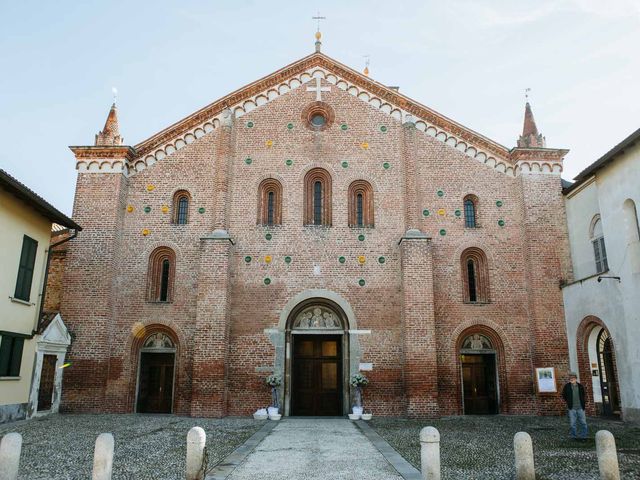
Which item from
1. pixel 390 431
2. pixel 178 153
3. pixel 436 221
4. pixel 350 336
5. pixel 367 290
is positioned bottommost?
pixel 390 431

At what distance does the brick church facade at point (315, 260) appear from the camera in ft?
56.5

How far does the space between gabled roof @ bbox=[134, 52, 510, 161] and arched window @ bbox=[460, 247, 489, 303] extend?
12.0 ft

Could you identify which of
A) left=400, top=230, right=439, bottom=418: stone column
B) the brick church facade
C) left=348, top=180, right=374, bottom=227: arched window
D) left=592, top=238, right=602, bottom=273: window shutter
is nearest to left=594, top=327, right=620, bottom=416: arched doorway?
the brick church facade

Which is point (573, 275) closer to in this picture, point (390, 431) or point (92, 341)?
point (390, 431)

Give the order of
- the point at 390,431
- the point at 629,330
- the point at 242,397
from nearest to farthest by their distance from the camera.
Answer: the point at 390,431 < the point at 629,330 < the point at 242,397

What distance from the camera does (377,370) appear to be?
17312 mm

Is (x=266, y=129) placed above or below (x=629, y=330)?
above

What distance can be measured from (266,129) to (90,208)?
6.53 meters

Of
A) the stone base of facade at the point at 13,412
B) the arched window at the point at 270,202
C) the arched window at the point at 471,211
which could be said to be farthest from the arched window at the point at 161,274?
the arched window at the point at 471,211

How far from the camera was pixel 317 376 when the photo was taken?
58.9 ft

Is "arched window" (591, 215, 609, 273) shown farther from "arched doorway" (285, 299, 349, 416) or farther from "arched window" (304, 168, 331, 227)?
"arched window" (304, 168, 331, 227)

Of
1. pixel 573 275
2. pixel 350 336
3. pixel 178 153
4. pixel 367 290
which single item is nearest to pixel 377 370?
pixel 350 336

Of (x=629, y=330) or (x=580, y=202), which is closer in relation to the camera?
(x=629, y=330)

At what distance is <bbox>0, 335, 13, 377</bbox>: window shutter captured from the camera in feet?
49.2
